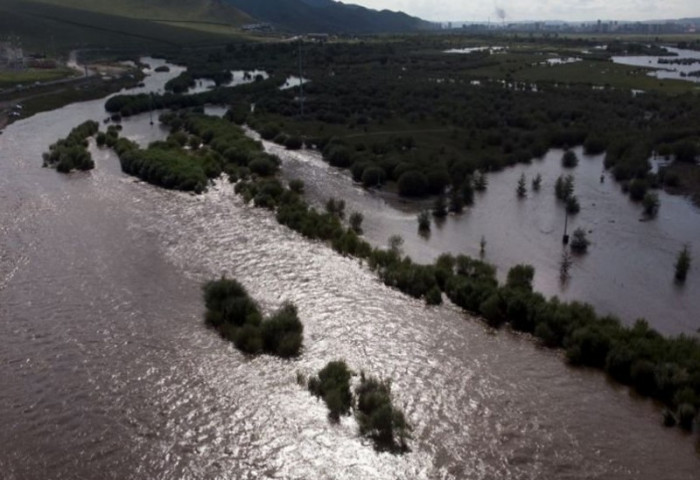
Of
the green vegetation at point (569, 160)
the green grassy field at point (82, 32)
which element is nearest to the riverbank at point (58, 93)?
the green grassy field at point (82, 32)

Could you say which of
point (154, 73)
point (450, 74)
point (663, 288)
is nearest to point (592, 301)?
point (663, 288)

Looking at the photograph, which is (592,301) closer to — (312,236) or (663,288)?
(663,288)

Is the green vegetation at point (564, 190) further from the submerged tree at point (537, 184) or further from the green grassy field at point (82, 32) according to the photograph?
the green grassy field at point (82, 32)

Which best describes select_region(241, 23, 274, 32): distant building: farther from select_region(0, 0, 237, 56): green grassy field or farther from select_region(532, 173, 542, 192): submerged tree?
select_region(532, 173, 542, 192): submerged tree

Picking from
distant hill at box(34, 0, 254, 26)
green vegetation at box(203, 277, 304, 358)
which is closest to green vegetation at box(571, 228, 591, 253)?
green vegetation at box(203, 277, 304, 358)

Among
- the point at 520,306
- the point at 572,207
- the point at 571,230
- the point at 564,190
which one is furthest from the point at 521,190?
the point at 520,306
